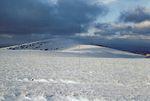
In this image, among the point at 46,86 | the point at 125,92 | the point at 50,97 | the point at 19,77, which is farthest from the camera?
the point at 19,77

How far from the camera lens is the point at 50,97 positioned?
9727 millimetres

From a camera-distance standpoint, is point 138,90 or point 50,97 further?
point 138,90

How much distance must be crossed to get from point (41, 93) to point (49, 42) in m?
52.1

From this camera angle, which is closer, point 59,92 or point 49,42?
point 59,92

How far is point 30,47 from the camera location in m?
58.1

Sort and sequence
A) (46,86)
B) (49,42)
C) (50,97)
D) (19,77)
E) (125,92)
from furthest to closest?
(49,42), (19,77), (46,86), (125,92), (50,97)

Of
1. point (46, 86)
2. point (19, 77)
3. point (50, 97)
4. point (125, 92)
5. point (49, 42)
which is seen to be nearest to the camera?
point (50, 97)

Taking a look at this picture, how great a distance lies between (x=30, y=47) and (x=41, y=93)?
158 feet

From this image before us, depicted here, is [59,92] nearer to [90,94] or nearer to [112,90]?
[90,94]

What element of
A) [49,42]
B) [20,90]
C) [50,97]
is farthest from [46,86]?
[49,42]

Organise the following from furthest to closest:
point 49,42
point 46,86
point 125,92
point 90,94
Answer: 1. point 49,42
2. point 46,86
3. point 125,92
4. point 90,94

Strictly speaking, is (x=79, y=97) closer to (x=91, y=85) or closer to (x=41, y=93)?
→ (x=41, y=93)

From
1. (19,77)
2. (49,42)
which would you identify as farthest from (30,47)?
(19,77)

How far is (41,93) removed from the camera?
33.7 feet
